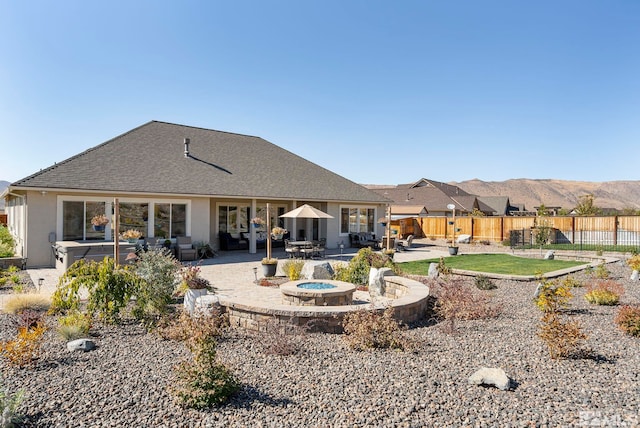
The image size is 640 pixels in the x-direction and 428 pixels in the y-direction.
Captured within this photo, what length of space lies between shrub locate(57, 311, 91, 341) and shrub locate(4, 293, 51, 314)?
1919 mm

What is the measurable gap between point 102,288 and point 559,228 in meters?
29.1

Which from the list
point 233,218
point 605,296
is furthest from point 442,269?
point 233,218

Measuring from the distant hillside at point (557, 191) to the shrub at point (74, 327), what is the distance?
11959 cm

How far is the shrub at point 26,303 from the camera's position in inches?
281

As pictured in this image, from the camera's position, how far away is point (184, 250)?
50.9 feet

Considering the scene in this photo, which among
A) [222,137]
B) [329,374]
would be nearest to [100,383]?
[329,374]

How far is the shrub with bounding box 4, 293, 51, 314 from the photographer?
713 centimetres

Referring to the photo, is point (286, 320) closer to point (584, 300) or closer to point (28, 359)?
point (28, 359)

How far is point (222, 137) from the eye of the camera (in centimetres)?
2308

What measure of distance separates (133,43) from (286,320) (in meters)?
12.1

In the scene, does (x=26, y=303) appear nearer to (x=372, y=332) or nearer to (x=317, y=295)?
(x=317, y=295)

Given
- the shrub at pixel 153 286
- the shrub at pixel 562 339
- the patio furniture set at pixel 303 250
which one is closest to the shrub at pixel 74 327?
the shrub at pixel 153 286

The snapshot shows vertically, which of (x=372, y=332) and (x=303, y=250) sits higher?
(x=303, y=250)

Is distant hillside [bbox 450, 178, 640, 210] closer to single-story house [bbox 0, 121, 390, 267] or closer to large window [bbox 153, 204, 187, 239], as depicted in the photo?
single-story house [bbox 0, 121, 390, 267]
